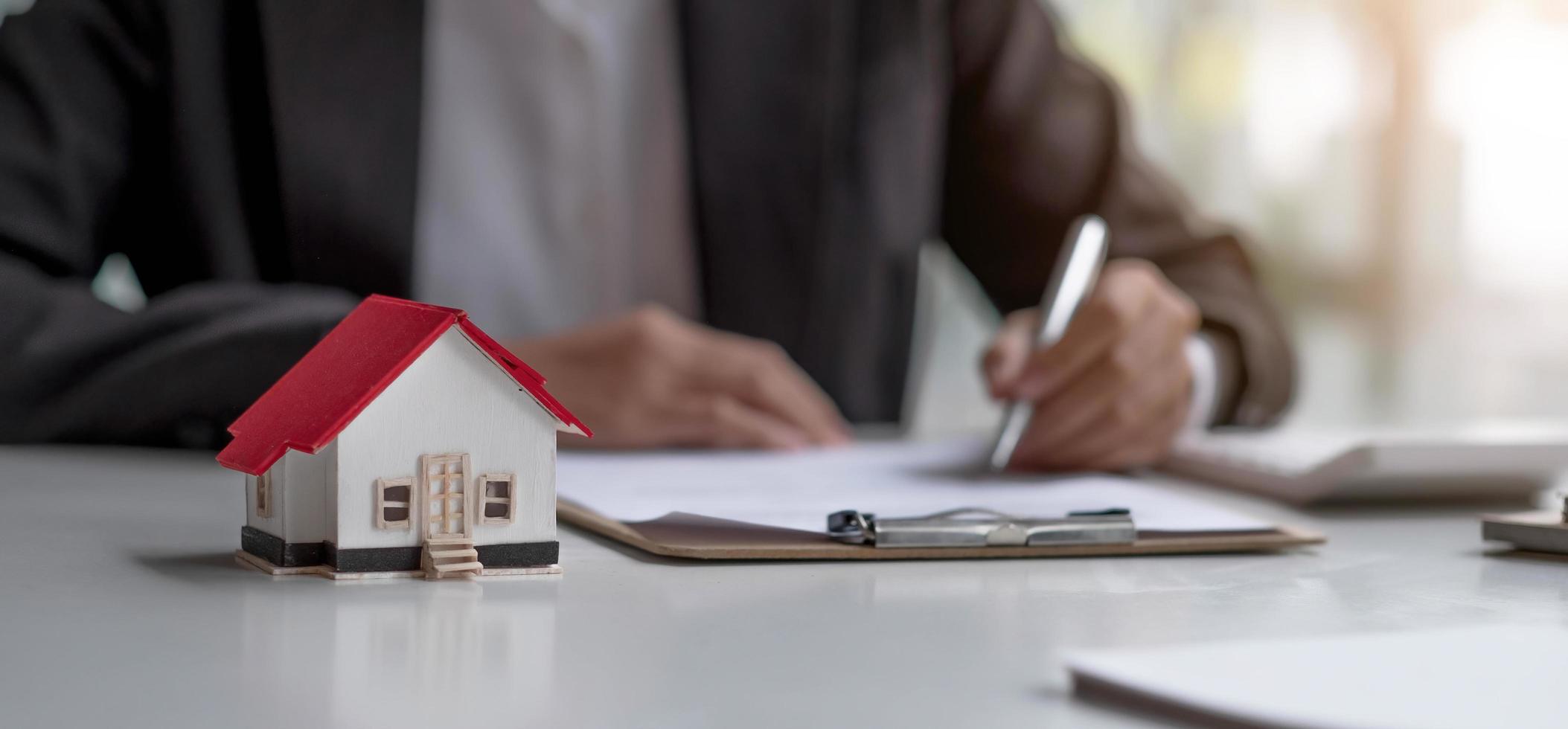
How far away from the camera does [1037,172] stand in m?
1.46

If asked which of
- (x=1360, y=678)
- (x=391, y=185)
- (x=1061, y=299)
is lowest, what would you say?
(x=1360, y=678)

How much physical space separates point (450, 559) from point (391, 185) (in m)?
0.80

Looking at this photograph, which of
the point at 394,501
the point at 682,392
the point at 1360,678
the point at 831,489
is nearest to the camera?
the point at 1360,678

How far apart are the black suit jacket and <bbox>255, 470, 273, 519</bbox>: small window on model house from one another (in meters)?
0.38

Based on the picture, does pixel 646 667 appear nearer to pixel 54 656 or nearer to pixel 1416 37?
pixel 54 656

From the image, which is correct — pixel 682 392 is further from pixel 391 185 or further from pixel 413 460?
pixel 413 460

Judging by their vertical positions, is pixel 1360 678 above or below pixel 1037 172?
below

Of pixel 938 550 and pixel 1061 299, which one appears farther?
pixel 1061 299

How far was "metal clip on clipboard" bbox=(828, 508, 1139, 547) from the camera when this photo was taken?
47cm

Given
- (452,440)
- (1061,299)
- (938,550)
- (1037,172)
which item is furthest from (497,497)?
(1037,172)

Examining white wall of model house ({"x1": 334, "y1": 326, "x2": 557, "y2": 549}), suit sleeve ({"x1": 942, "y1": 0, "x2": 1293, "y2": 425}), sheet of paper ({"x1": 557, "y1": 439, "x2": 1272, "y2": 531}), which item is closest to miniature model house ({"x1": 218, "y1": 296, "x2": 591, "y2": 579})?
white wall of model house ({"x1": 334, "y1": 326, "x2": 557, "y2": 549})

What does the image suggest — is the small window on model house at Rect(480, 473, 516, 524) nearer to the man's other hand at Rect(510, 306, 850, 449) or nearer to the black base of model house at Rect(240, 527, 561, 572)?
the black base of model house at Rect(240, 527, 561, 572)

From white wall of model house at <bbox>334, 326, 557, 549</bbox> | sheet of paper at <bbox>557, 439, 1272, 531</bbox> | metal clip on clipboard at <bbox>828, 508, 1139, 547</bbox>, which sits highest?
white wall of model house at <bbox>334, 326, 557, 549</bbox>

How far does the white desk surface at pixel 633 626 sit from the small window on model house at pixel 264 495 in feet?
0.07
